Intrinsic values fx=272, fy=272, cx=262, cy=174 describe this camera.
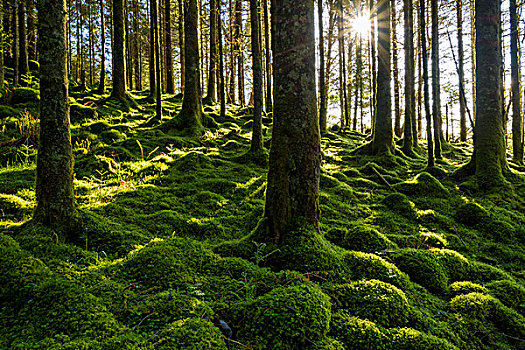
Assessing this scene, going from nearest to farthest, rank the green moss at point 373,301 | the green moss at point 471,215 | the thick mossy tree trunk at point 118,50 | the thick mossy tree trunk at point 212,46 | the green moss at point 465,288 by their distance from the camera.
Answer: the green moss at point 373,301
the green moss at point 465,288
the green moss at point 471,215
the thick mossy tree trunk at point 118,50
the thick mossy tree trunk at point 212,46

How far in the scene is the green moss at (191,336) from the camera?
80.0 inches

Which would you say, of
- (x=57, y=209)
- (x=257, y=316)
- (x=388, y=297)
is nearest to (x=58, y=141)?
(x=57, y=209)

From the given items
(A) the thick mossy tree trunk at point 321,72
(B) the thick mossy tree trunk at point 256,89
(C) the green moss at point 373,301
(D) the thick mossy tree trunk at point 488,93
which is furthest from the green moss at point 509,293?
(A) the thick mossy tree trunk at point 321,72

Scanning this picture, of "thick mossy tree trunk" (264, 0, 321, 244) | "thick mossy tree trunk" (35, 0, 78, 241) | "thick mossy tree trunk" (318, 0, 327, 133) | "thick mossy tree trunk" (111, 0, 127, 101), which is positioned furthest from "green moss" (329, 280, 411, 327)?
"thick mossy tree trunk" (111, 0, 127, 101)

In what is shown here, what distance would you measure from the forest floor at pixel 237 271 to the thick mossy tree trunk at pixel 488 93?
1.67 m

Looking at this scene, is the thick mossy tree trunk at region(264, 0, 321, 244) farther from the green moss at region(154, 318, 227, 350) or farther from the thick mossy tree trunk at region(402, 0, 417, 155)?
the thick mossy tree trunk at region(402, 0, 417, 155)

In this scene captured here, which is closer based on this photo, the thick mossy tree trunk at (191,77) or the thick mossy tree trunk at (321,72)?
the thick mossy tree trunk at (191,77)

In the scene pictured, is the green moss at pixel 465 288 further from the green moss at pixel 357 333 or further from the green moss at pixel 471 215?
the green moss at pixel 471 215

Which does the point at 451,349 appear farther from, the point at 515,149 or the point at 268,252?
the point at 515,149

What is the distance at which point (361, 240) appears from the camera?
14.2ft

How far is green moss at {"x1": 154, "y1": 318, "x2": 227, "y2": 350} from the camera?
2.03m

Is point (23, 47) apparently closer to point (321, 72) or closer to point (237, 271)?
point (321, 72)

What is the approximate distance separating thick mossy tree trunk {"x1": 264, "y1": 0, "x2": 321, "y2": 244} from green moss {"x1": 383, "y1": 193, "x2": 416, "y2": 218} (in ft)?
12.2

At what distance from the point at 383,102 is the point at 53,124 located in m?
11.3
